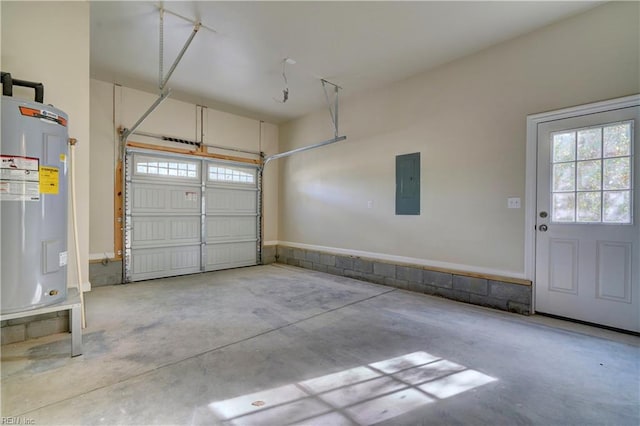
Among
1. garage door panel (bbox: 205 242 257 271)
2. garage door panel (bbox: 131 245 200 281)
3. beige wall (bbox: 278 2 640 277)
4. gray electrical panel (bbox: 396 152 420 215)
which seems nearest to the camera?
beige wall (bbox: 278 2 640 277)

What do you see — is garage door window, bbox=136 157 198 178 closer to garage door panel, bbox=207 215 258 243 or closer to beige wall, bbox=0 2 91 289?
garage door panel, bbox=207 215 258 243

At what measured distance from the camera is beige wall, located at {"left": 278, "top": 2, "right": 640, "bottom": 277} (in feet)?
10.0

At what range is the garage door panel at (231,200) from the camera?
20.1 feet

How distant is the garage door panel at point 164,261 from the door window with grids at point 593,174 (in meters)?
5.95

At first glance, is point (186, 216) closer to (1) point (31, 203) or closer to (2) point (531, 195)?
(1) point (31, 203)

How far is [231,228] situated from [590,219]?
234 inches

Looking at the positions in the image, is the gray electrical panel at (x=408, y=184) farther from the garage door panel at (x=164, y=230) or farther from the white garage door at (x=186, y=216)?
the garage door panel at (x=164, y=230)

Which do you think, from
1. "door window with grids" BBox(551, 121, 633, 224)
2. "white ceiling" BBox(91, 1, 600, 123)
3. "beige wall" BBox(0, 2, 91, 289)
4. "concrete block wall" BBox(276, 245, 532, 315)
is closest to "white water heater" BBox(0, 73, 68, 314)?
"beige wall" BBox(0, 2, 91, 289)

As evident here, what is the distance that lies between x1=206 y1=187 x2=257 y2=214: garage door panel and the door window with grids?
5558 mm

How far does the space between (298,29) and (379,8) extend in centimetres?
97

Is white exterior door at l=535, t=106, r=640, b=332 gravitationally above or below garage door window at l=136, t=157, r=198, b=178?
below

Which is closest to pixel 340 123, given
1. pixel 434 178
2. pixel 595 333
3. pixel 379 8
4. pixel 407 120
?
pixel 407 120

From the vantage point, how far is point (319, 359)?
237 centimetres

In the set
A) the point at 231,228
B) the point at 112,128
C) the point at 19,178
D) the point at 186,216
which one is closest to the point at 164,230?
the point at 186,216
